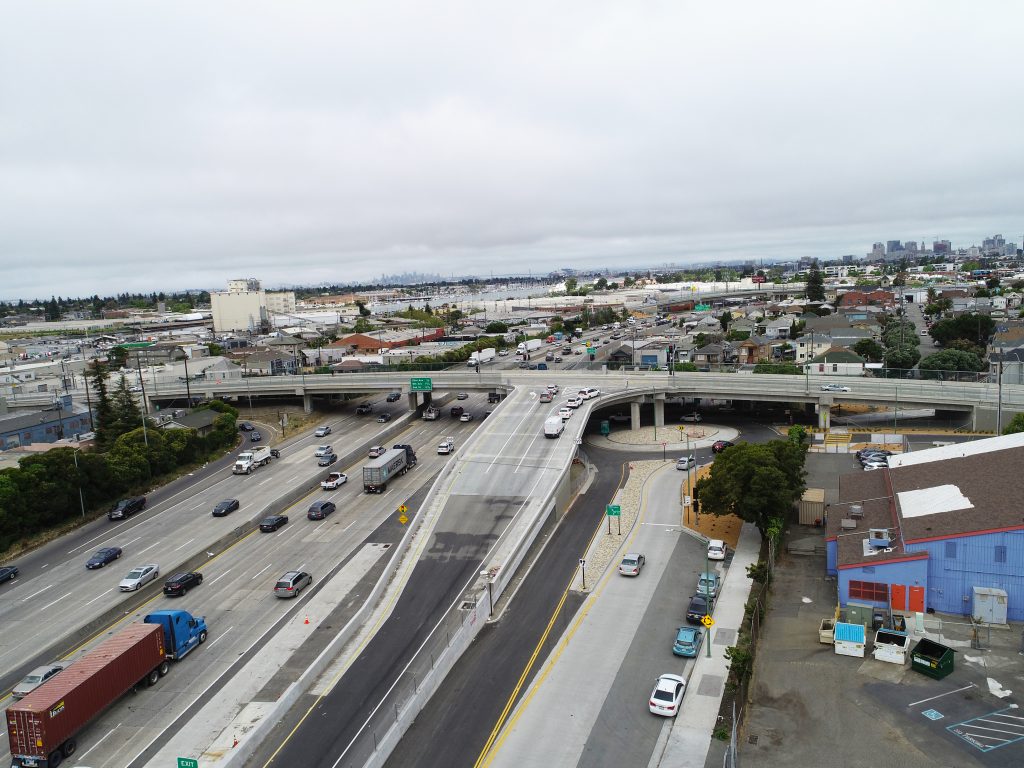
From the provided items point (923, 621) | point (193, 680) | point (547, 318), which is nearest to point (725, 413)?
point (923, 621)

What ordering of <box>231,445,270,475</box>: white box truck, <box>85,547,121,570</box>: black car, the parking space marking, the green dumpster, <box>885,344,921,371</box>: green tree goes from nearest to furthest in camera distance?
the parking space marking → the green dumpster → <box>85,547,121,570</box>: black car → <box>231,445,270,475</box>: white box truck → <box>885,344,921,371</box>: green tree

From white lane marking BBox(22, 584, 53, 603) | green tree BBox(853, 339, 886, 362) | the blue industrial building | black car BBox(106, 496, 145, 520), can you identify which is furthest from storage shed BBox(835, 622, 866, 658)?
green tree BBox(853, 339, 886, 362)

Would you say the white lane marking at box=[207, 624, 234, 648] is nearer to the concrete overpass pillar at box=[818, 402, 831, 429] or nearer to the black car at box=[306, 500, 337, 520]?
the black car at box=[306, 500, 337, 520]

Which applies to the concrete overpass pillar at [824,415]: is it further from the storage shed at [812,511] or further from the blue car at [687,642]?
the blue car at [687,642]

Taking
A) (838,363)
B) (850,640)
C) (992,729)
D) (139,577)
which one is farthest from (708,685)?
(838,363)

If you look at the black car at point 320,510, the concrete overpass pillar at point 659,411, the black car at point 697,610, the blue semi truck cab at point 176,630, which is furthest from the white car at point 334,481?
the concrete overpass pillar at point 659,411
